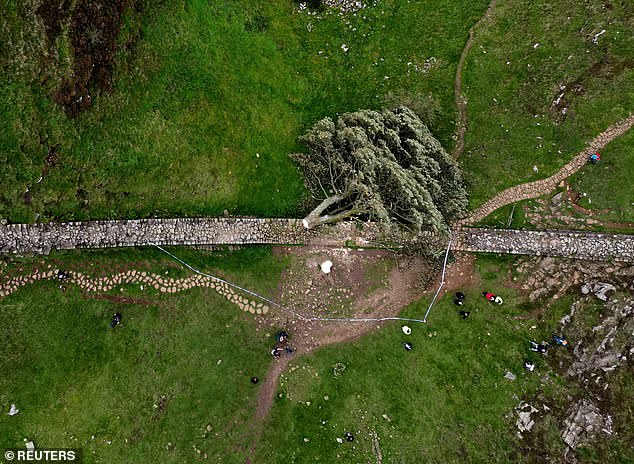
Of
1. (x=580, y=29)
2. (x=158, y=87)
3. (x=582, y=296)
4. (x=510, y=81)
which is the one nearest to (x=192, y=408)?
(x=158, y=87)

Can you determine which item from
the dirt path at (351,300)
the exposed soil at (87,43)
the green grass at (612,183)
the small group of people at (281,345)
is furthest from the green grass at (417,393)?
the exposed soil at (87,43)

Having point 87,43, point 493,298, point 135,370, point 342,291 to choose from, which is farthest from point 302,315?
point 87,43

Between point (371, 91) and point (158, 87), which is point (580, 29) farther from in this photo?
point (158, 87)

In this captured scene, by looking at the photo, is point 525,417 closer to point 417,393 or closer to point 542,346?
point 542,346

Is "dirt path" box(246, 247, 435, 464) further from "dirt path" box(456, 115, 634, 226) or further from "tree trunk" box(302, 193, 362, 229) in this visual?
"dirt path" box(456, 115, 634, 226)

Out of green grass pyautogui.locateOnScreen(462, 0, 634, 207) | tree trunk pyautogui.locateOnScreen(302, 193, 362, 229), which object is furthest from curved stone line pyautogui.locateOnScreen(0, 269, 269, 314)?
green grass pyautogui.locateOnScreen(462, 0, 634, 207)

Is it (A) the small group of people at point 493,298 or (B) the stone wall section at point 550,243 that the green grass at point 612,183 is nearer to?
(B) the stone wall section at point 550,243
